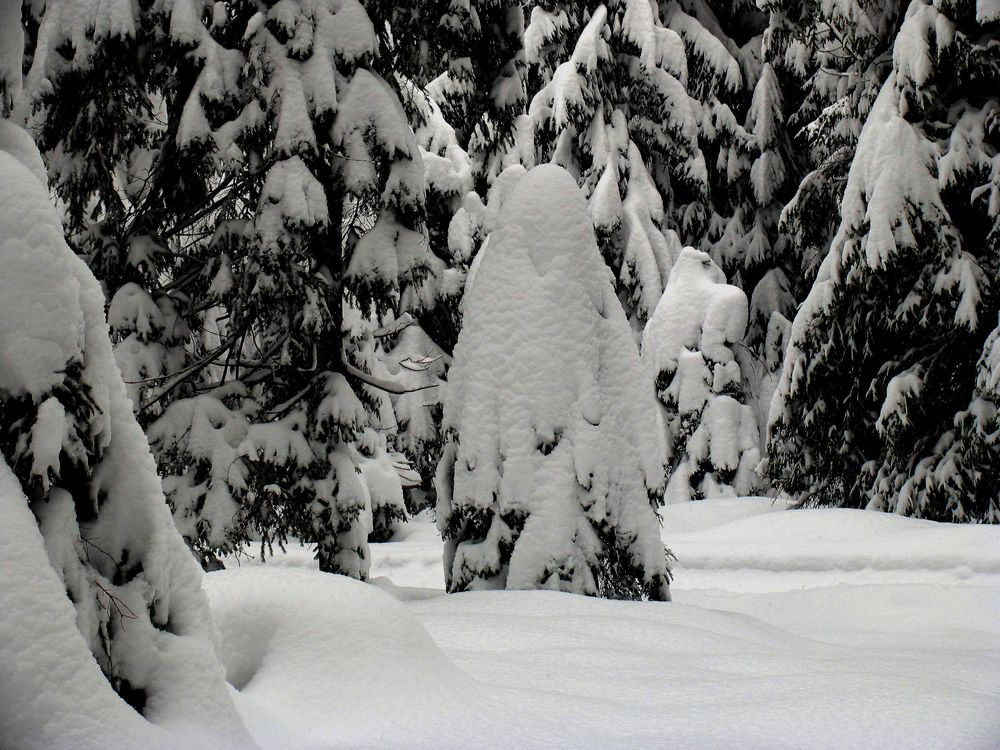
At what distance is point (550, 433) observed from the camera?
719cm

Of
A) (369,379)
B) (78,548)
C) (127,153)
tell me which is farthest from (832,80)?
(78,548)

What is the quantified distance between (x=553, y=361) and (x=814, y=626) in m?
2.82

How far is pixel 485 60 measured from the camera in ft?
32.2

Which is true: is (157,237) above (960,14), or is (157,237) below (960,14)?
below

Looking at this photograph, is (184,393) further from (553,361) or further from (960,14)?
(960,14)

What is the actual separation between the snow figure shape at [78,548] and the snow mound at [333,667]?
0.46 meters

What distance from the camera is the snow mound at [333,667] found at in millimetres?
2955

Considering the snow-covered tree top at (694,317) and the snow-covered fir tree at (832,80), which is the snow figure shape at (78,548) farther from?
the snow-covered tree top at (694,317)

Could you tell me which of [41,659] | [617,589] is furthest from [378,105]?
[41,659]

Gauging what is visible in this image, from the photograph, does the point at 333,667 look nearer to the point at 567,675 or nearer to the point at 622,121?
the point at 567,675

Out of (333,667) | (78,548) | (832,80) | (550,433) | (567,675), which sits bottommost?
(567,675)

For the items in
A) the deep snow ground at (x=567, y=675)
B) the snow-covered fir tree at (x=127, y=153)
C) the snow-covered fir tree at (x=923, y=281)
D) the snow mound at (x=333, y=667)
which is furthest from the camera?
the snow-covered fir tree at (x=923, y=281)

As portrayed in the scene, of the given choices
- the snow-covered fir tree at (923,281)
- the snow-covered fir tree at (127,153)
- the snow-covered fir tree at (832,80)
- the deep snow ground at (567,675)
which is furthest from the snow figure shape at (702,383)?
the deep snow ground at (567,675)

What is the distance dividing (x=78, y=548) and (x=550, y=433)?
506 cm
